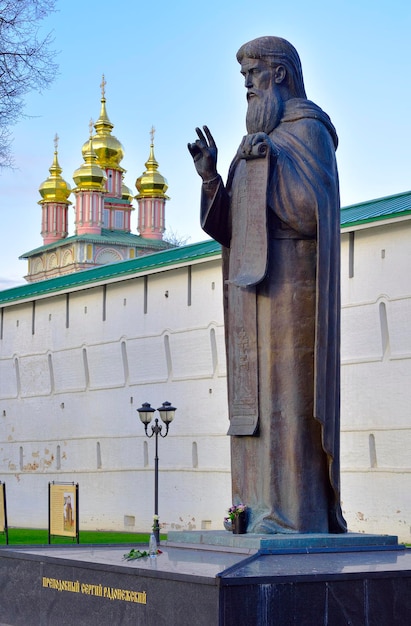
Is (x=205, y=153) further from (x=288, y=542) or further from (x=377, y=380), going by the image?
(x=377, y=380)

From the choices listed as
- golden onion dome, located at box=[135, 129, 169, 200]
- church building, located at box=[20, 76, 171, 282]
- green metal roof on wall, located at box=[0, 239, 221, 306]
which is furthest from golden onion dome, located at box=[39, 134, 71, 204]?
green metal roof on wall, located at box=[0, 239, 221, 306]

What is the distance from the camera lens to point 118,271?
30562 millimetres

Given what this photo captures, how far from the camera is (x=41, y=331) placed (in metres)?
32.8

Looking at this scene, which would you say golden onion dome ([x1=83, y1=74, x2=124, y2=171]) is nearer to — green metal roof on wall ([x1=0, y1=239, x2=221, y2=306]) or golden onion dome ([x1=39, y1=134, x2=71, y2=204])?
golden onion dome ([x1=39, y1=134, x2=71, y2=204])

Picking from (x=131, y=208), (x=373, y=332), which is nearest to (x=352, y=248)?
(x=373, y=332)

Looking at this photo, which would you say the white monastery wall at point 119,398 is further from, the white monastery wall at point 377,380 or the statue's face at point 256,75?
the statue's face at point 256,75

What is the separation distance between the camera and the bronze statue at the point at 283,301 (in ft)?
22.8

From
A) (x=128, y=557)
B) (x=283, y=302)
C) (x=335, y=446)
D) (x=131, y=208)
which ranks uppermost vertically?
(x=131, y=208)

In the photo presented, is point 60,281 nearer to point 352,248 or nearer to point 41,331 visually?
point 41,331

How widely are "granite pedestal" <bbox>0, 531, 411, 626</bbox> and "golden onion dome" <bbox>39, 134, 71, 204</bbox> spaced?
175 ft

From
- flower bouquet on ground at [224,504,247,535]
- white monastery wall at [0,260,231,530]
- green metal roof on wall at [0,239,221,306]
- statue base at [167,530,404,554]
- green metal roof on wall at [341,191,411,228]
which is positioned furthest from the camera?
green metal roof on wall at [0,239,221,306]

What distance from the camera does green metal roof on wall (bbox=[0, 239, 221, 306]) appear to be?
27.0m

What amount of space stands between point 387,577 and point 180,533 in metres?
1.58

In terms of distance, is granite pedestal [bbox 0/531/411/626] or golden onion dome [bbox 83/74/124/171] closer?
granite pedestal [bbox 0/531/411/626]
